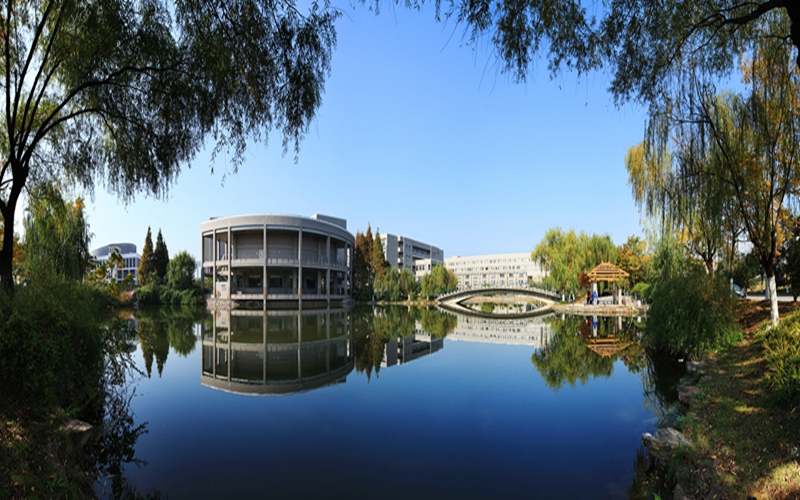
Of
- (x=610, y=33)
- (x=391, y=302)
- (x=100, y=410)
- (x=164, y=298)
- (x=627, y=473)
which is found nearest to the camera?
(x=610, y=33)

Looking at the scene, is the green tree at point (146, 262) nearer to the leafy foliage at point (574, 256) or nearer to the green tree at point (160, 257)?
the green tree at point (160, 257)

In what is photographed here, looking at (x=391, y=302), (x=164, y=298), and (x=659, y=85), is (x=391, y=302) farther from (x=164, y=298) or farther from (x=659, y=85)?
(x=659, y=85)

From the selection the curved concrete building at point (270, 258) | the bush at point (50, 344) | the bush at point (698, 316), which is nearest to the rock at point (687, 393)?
the bush at point (698, 316)

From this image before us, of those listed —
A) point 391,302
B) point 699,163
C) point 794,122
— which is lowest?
point 391,302

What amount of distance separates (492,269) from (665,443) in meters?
80.5

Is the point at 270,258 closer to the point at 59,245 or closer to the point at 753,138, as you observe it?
the point at 59,245

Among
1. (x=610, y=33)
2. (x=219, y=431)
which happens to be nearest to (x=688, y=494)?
(x=610, y=33)

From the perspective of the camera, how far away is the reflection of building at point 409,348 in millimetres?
10714

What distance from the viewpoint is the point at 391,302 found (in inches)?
1797

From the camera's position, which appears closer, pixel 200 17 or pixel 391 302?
pixel 200 17

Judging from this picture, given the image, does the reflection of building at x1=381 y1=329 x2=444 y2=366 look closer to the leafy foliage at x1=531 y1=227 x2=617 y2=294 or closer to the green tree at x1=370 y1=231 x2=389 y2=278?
the leafy foliage at x1=531 y1=227 x2=617 y2=294

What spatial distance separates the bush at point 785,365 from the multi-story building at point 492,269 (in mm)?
70351

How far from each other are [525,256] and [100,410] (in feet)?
257

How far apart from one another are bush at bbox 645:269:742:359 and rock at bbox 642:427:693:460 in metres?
5.63
